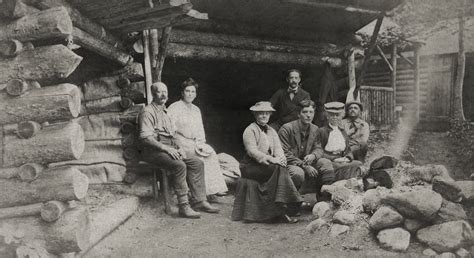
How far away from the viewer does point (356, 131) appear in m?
6.79

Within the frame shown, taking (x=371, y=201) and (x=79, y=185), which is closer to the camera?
(x=79, y=185)

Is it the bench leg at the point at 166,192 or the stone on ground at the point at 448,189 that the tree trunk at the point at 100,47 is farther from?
the stone on ground at the point at 448,189

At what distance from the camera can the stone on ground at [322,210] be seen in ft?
17.0

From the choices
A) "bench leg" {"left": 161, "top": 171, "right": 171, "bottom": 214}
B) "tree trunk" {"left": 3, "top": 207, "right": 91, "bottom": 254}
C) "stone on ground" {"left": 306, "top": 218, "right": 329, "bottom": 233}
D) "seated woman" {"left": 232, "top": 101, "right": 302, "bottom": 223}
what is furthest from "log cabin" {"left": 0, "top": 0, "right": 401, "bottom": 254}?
"stone on ground" {"left": 306, "top": 218, "right": 329, "bottom": 233}

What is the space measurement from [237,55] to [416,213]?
471 cm

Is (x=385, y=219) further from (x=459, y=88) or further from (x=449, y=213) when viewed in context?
(x=459, y=88)

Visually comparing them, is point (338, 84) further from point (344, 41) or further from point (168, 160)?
point (168, 160)

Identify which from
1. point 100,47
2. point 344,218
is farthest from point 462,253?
point 100,47

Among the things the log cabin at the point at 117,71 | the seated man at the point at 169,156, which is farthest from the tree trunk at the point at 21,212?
the seated man at the point at 169,156

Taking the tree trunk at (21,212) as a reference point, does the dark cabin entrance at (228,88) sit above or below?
above

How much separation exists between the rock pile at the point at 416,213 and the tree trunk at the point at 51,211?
2.67 meters

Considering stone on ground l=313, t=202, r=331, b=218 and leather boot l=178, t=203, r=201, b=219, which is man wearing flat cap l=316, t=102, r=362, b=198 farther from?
leather boot l=178, t=203, r=201, b=219

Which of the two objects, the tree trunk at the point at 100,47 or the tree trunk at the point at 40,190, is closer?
the tree trunk at the point at 40,190

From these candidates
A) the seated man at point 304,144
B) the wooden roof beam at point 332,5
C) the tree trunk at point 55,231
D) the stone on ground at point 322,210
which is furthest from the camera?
the wooden roof beam at point 332,5
